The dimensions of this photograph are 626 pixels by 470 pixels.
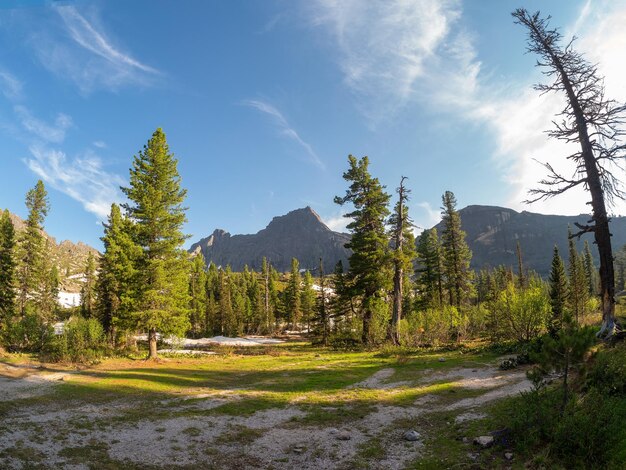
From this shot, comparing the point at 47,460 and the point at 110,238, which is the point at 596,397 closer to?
the point at 47,460

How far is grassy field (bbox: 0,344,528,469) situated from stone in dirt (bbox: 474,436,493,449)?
0.57ft

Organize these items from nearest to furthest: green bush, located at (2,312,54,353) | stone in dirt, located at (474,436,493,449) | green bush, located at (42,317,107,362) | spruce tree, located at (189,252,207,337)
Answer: stone in dirt, located at (474,436,493,449), green bush, located at (42,317,107,362), green bush, located at (2,312,54,353), spruce tree, located at (189,252,207,337)

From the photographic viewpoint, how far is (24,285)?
152ft

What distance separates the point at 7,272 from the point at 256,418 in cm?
4610

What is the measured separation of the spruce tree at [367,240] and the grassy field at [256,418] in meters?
15.8

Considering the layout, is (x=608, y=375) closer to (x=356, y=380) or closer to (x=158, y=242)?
(x=356, y=380)

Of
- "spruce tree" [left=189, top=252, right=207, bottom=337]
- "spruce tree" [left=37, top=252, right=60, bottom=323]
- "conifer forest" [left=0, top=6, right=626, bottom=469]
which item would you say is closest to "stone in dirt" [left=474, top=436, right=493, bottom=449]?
"conifer forest" [left=0, top=6, right=626, bottom=469]

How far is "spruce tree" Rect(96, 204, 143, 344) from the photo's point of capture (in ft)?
94.2

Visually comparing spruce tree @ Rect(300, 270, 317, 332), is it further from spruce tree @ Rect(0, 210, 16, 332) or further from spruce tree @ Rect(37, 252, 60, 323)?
spruce tree @ Rect(0, 210, 16, 332)

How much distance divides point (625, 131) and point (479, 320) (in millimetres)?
28359

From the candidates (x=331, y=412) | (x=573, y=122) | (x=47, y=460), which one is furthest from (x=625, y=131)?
(x=47, y=460)

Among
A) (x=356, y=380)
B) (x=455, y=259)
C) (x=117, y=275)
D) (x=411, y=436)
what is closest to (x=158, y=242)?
(x=117, y=275)

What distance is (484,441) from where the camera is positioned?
28.1 feet

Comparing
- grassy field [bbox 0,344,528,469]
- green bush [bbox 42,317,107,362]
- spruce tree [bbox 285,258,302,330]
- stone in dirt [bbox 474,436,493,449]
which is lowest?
grassy field [bbox 0,344,528,469]
